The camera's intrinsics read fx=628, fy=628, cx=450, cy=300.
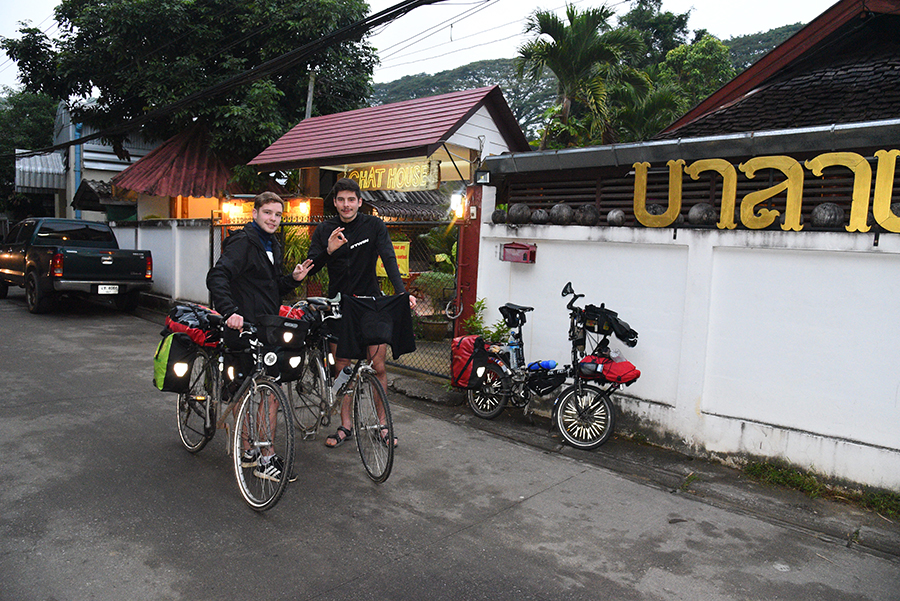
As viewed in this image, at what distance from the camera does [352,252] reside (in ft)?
15.8

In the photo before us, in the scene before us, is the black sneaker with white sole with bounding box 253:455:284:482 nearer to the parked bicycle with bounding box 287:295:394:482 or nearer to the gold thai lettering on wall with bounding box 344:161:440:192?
the parked bicycle with bounding box 287:295:394:482

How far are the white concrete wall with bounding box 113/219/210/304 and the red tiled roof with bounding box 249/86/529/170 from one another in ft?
8.10

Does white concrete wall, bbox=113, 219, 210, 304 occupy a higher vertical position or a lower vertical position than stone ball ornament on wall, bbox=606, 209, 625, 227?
lower

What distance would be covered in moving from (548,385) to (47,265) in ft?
33.9

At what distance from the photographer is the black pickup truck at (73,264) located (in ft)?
37.9

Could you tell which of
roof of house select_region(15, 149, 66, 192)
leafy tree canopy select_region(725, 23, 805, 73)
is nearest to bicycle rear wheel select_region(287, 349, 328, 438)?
roof of house select_region(15, 149, 66, 192)

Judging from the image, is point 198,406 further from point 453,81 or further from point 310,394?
point 453,81

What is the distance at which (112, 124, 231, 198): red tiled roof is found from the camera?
51.4 ft

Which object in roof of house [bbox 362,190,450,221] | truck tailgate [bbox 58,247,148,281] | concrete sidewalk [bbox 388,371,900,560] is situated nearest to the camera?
concrete sidewalk [bbox 388,371,900,560]

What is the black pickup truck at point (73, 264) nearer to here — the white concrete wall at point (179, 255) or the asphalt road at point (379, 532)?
the white concrete wall at point (179, 255)

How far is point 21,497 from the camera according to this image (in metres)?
3.94

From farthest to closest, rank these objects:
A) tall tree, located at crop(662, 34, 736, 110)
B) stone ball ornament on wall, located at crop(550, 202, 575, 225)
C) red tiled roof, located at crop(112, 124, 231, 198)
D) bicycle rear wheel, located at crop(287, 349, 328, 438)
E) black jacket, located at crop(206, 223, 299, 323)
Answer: tall tree, located at crop(662, 34, 736, 110)
red tiled roof, located at crop(112, 124, 231, 198)
stone ball ornament on wall, located at crop(550, 202, 575, 225)
bicycle rear wheel, located at crop(287, 349, 328, 438)
black jacket, located at crop(206, 223, 299, 323)

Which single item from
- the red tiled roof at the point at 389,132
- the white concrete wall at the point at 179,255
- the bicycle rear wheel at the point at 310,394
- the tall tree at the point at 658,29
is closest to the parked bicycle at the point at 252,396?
the bicycle rear wheel at the point at 310,394

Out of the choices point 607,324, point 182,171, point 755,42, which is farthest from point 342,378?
point 755,42
